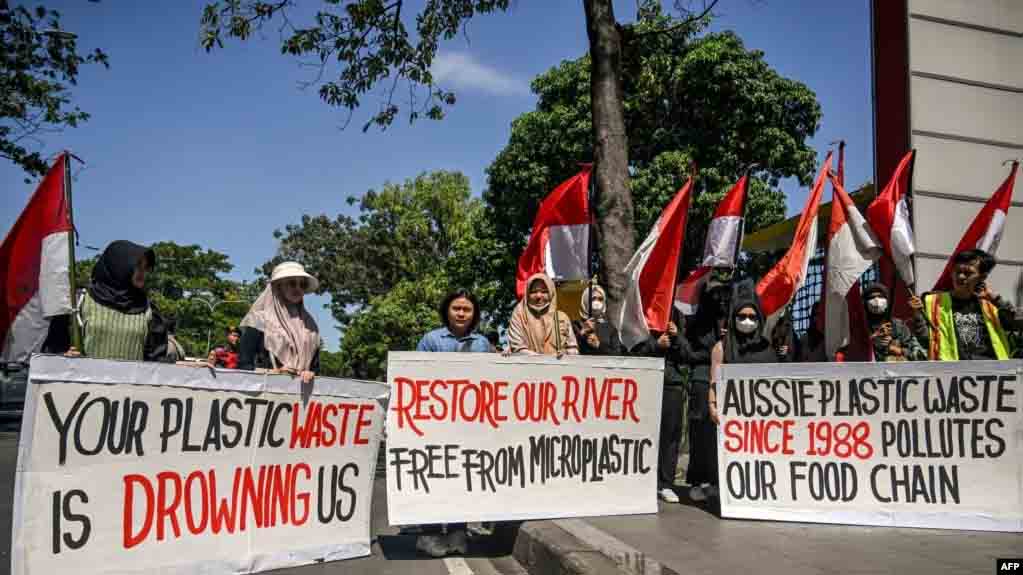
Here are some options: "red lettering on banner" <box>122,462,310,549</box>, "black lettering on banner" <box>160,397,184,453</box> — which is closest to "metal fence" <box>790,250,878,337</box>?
"red lettering on banner" <box>122,462,310,549</box>

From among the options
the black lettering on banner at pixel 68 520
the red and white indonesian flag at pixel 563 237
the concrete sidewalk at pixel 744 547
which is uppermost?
the red and white indonesian flag at pixel 563 237

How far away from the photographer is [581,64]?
21.1m

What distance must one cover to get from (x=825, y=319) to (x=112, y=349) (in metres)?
5.40

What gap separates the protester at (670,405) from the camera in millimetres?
6718

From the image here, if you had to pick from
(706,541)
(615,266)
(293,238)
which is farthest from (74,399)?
(293,238)

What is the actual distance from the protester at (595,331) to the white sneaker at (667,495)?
3.90ft

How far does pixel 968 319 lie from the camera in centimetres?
600

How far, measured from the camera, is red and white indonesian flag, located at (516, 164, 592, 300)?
26.5ft

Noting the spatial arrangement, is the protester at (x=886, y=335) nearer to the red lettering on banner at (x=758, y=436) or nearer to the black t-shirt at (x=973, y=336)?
the black t-shirt at (x=973, y=336)

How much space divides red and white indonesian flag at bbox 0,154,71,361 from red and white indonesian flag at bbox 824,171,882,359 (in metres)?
5.60

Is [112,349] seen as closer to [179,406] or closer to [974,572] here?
[179,406]

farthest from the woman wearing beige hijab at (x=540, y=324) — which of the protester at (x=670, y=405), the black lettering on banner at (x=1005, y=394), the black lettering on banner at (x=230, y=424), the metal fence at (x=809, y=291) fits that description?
the metal fence at (x=809, y=291)

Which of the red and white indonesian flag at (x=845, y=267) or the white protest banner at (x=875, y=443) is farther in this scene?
the red and white indonesian flag at (x=845, y=267)

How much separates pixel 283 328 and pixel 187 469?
3.31ft
